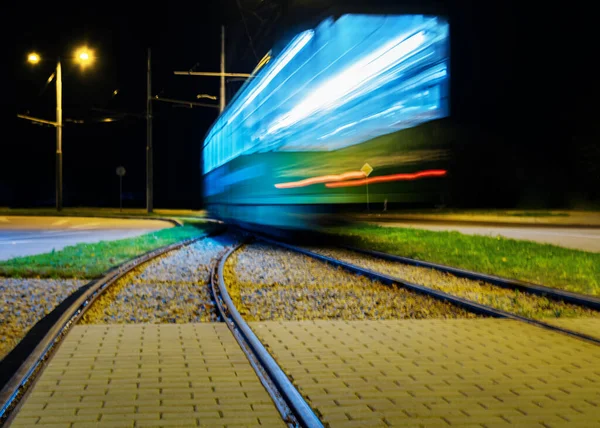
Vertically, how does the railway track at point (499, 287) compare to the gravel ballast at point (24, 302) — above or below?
above

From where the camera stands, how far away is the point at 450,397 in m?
4.55

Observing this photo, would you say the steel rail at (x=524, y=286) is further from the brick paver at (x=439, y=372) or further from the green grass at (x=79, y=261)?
the green grass at (x=79, y=261)

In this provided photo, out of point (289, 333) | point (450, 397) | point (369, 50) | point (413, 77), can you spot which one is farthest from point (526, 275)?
point (450, 397)

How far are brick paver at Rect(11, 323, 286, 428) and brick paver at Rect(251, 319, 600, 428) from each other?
1.50ft

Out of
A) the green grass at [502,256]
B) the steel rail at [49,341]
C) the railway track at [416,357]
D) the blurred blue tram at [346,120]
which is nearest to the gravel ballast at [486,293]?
the railway track at [416,357]

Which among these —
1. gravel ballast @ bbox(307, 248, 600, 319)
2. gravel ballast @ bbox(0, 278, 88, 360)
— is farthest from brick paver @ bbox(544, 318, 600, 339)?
gravel ballast @ bbox(0, 278, 88, 360)

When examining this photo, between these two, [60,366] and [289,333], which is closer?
[60,366]

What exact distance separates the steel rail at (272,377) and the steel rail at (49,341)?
1.72 m

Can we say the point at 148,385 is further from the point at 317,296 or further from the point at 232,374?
the point at 317,296

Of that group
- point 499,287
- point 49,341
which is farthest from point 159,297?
point 499,287

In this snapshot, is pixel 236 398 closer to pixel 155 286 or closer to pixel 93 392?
pixel 93 392

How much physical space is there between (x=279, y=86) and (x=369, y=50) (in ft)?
11.7

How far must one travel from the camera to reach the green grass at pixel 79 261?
39.6 ft

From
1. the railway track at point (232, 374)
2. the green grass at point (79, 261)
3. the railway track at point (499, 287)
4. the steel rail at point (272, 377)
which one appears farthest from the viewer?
the green grass at point (79, 261)
